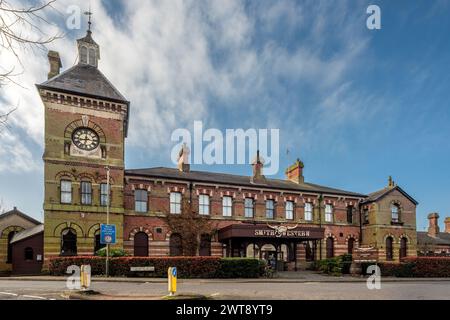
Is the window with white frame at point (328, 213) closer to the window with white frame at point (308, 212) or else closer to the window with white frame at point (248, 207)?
the window with white frame at point (308, 212)

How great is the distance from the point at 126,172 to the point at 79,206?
4.61m

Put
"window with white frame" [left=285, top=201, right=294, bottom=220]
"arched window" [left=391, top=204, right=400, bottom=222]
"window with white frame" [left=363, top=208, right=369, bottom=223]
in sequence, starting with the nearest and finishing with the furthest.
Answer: "window with white frame" [left=285, top=201, right=294, bottom=220], "window with white frame" [left=363, top=208, right=369, bottom=223], "arched window" [left=391, top=204, right=400, bottom=222]

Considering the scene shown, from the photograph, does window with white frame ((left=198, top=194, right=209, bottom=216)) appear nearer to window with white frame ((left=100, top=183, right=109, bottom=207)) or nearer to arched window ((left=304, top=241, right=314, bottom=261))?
window with white frame ((left=100, top=183, right=109, bottom=207))

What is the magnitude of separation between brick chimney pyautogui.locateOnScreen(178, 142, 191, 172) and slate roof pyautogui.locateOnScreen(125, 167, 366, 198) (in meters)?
0.49

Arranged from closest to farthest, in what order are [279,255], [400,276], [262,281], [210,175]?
[262,281]
[400,276]
[279,255]
[210,175]

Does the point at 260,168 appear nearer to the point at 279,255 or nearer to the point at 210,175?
the point at 210,175

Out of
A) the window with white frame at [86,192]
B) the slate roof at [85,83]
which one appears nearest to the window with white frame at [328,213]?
the slate roof at [85,83]

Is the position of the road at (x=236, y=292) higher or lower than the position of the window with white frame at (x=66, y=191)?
lower

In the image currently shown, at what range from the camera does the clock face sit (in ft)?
91.5

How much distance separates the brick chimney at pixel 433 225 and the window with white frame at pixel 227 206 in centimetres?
3399

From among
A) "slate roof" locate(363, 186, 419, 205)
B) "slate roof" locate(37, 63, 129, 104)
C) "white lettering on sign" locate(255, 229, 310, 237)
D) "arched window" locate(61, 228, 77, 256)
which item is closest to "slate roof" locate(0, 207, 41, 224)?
"arched window" locate(61, 228, 77, 256)

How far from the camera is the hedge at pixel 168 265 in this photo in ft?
76.6

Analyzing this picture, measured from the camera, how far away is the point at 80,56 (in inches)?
1246
